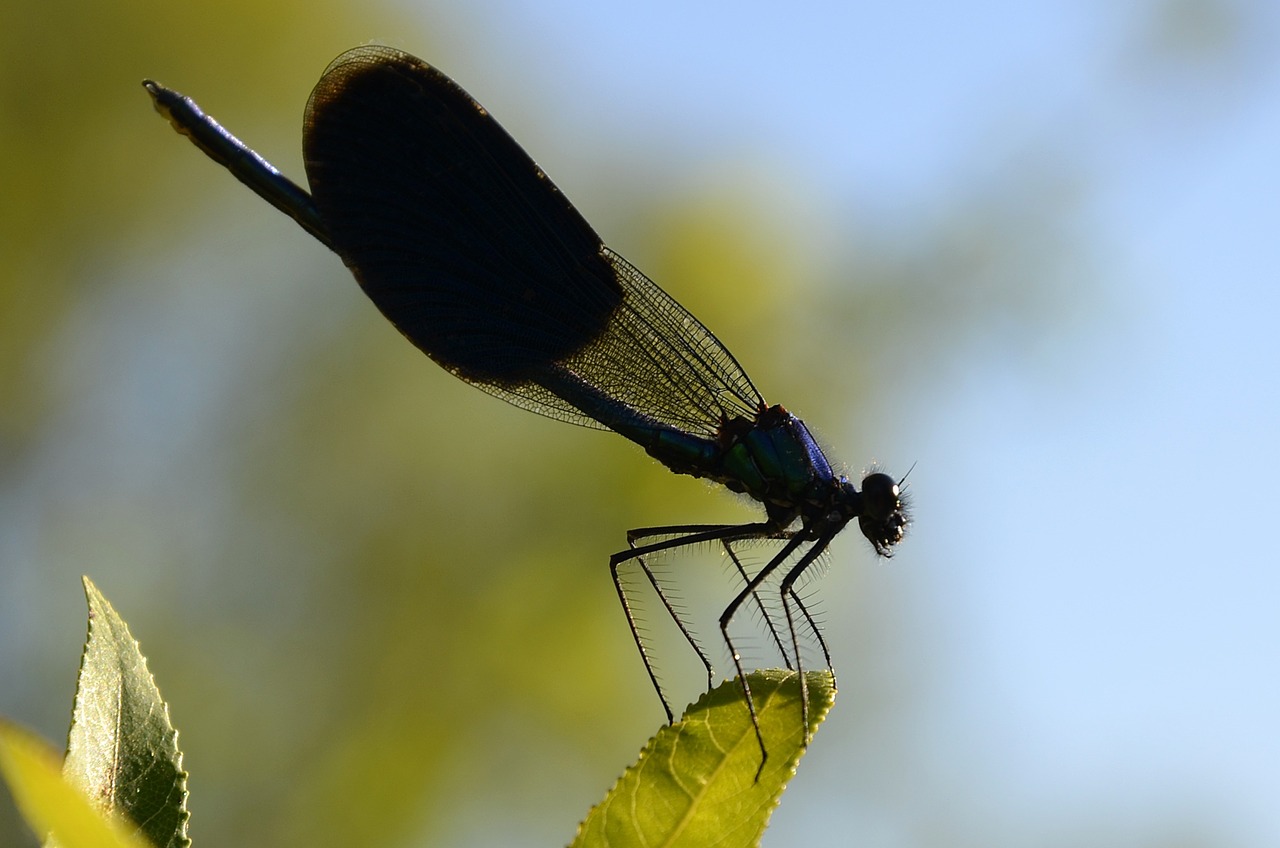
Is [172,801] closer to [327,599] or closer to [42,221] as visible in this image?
[327,599]

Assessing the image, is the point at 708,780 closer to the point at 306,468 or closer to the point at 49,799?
the point at 49,799

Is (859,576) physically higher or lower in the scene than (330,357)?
higher

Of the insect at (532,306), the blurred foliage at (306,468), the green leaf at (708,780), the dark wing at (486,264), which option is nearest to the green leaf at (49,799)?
the green leaf at (708,780)

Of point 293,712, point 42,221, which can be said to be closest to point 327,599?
point 293,712

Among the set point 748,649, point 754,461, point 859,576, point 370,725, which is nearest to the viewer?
point 748,649

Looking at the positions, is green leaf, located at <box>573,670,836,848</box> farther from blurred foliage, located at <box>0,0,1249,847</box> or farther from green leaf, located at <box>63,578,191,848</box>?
blurred foliage, located at <box>0,0,1249,847</box>

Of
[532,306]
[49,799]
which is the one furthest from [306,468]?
[49,799]
